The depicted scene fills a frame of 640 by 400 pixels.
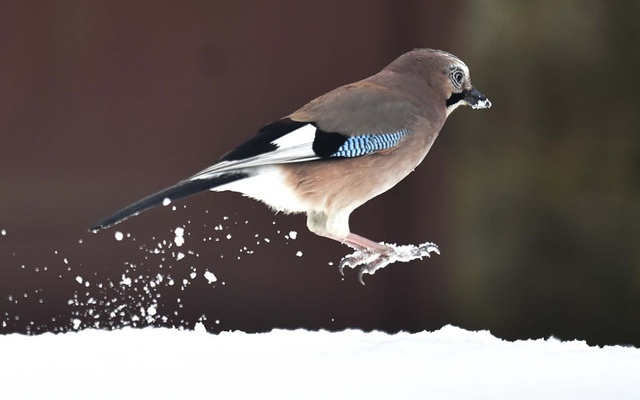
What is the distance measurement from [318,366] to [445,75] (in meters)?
1.49

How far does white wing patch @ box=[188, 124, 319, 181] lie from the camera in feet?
15.1

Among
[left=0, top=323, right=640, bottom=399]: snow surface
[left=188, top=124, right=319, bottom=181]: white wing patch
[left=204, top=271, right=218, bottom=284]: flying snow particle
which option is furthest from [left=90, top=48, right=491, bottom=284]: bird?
[left=204, top=271, right=218, bottom=284]: flying snow particle

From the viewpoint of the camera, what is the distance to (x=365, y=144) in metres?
4.88

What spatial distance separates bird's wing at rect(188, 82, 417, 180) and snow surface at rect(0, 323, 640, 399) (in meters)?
0.74

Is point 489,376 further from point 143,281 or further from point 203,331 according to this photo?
point 143,281

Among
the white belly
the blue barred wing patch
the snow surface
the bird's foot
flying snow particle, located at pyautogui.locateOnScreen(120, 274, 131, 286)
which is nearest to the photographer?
the snow surface

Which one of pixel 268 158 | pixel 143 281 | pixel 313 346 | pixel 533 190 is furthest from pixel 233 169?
pixel 533 190

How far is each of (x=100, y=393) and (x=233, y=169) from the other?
1013 mm

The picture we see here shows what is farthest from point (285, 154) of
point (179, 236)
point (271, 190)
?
point (179, 236)

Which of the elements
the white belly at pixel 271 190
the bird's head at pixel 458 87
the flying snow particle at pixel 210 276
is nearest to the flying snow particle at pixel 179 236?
the flying snow particle at pixel 210 276

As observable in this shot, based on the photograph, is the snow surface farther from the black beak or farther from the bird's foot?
the black beak

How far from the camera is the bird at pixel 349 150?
4.75 metres

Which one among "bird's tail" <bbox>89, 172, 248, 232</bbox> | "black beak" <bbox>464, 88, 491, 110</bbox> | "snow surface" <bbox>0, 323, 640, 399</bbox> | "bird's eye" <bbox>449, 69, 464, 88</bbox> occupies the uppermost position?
"bird's tail" <bbox>89, 172, 248, 232</bbox>

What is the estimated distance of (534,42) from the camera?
21.7 ft
